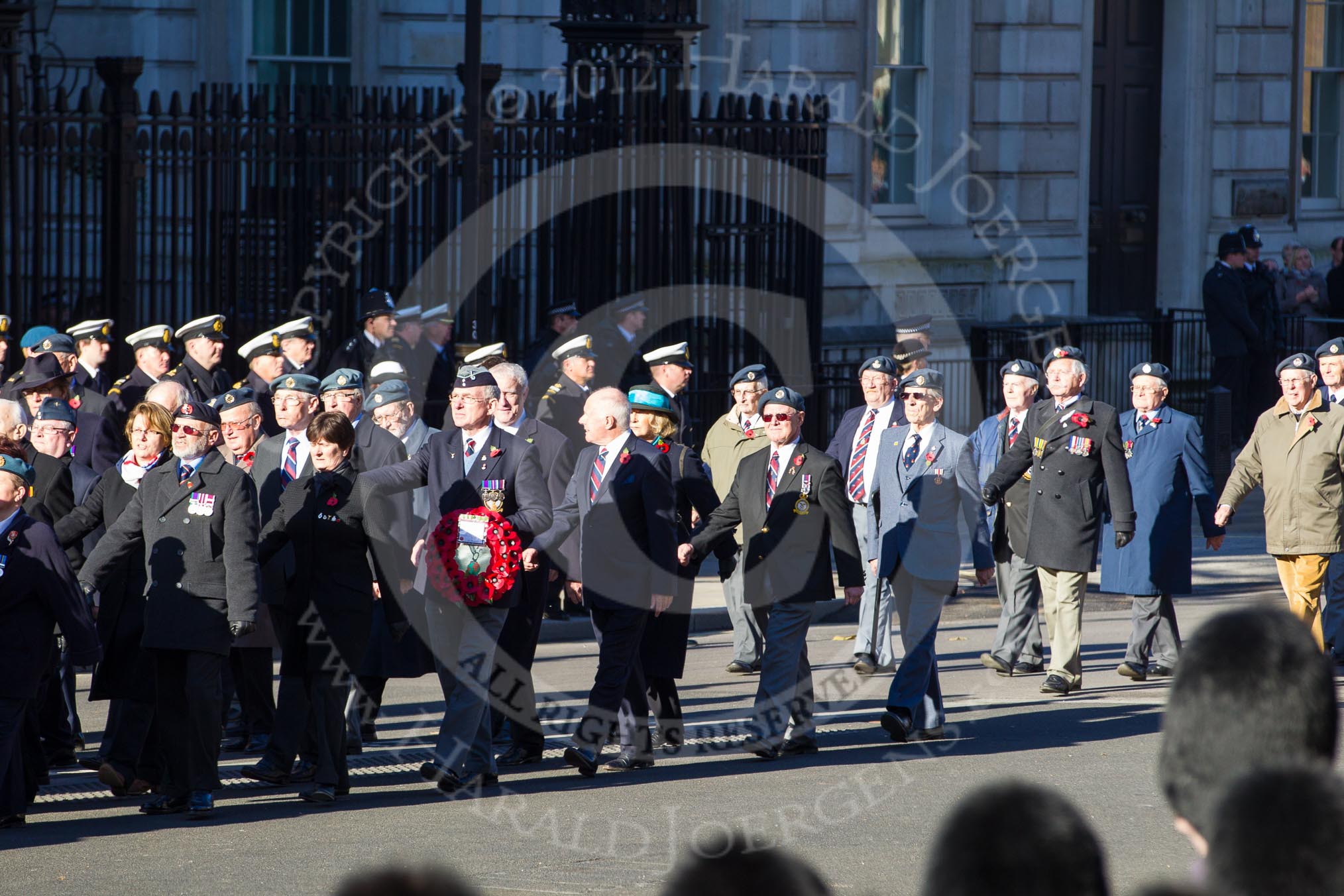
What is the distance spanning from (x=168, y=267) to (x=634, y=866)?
911 cm

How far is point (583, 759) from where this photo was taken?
27.6 feet

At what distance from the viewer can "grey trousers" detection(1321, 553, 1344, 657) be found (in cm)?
1096

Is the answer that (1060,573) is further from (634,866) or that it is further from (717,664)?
(634,866)

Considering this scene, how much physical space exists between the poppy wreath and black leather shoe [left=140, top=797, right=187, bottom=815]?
1345 mm

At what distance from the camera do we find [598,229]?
15078 mm

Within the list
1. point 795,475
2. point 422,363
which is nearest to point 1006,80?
point 422,363

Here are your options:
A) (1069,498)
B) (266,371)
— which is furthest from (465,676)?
(266,371)

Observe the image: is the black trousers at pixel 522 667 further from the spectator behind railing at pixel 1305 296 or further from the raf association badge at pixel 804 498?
the spectator behind railing at pixel 1305 296

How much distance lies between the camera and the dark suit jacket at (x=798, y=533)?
8875 mm

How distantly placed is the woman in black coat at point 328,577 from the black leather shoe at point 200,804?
427 millimetres

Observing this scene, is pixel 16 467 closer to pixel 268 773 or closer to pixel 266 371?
pixel 268 773

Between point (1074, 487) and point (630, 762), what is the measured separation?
3.22 m

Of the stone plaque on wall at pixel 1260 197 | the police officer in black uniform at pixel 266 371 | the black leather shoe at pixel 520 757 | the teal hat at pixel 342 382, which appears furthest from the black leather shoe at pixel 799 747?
the stone plaque on wall at pixel 1260 197

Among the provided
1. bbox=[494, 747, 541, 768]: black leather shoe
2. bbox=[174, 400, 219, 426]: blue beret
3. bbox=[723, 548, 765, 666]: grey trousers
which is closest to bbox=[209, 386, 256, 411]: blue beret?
bbox=[174, 400, 219, 426]: blue beret
